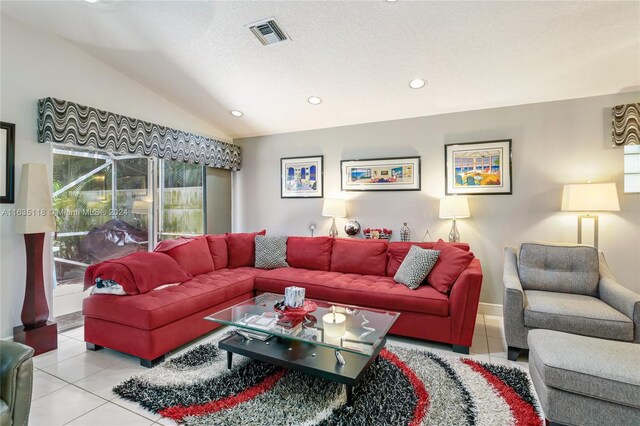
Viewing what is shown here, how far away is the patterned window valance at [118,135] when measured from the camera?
9.32 feet

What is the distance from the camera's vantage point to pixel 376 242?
3691 millimetres

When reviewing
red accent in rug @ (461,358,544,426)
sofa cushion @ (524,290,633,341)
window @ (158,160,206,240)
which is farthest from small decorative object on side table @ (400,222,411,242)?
window @ (158,160,206,240)

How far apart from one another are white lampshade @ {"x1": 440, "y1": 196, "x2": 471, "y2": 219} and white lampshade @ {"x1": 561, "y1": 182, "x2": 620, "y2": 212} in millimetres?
901

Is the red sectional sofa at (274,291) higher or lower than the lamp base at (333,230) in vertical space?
lower

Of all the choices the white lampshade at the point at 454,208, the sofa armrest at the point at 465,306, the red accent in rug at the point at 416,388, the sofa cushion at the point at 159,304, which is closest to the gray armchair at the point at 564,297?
the sofa armrest at the point at 465,306

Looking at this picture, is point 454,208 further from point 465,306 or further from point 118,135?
point 118,135

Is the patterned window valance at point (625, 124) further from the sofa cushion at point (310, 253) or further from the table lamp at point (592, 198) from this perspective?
the sofa cushion at point (310, 253)

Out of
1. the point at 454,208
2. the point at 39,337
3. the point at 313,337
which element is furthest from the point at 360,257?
the point at 39,337

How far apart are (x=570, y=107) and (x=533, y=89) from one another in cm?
48

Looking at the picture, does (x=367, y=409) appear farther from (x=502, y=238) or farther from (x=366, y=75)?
(x=366, y=75)

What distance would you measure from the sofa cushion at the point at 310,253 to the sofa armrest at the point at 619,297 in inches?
100

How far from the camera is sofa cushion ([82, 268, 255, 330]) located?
2.44 metres

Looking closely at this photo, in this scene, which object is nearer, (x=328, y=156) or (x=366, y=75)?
(x=366, y=75)

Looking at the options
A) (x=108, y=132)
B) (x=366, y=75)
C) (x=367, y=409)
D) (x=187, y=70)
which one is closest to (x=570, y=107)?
(x=366, y=75)
